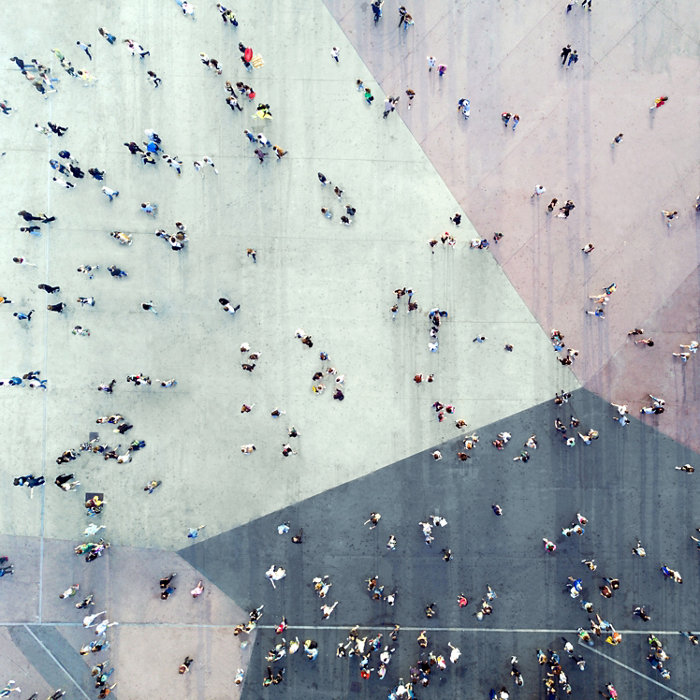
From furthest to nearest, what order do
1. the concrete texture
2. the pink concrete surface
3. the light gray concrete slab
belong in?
the pink concrete surface, the light gray concrete slab, the concrete texture

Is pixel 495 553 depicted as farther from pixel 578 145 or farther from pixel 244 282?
pixel 578 145

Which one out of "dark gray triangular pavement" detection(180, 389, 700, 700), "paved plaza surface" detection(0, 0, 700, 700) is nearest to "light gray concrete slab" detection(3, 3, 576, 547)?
"paved plaza surface" detection(0, 0, 700, 700)

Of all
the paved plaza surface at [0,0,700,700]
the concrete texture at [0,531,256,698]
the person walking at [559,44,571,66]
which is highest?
the person walking at [559,44,571,66]

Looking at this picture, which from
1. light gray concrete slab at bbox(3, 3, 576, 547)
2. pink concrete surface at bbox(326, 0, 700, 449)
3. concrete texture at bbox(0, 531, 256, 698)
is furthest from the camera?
pink concrete surface at bbox(326, 0, 700, 449)

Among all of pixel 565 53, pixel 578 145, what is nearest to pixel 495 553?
pixel 578 145

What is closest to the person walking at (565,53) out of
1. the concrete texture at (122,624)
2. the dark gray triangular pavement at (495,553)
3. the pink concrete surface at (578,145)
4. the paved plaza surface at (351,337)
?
the pink concrete surface at (578,145)

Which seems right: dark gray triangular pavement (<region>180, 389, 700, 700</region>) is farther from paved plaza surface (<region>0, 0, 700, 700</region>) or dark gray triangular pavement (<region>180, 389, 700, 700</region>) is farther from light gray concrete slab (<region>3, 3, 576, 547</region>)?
light gray concrete slab (<region>3, 3, 576, 547</region>)

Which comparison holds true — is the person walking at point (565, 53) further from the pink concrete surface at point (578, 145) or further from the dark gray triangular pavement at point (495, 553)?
the dark gray triangular pavement at point (495, 553)
